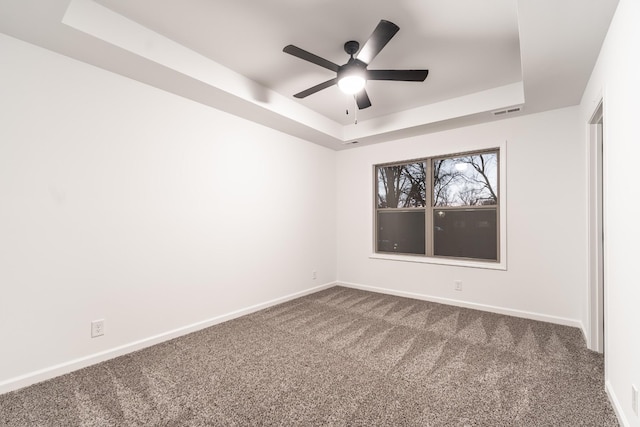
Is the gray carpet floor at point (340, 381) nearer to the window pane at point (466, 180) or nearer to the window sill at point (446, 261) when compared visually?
the window sill at point (446, 261)

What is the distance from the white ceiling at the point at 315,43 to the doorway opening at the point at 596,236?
56 cm

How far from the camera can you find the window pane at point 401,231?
4488mm

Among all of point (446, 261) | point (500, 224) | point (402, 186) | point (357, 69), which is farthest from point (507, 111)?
point (357, 69)

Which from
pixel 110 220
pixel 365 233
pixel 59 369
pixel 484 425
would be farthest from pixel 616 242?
pixel 59 369

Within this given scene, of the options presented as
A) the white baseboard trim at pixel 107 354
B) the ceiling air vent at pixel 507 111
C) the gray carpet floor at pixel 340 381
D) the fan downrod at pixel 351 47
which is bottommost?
the gray carpet floor at pixel 340 381

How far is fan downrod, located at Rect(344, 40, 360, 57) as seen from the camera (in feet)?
8.18

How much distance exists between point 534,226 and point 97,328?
14.9ft

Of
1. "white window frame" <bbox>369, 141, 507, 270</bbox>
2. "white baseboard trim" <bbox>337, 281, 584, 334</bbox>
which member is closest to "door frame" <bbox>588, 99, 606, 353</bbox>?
"white baseboard trim" <bbox>337, 281, 584, 334</bbox>

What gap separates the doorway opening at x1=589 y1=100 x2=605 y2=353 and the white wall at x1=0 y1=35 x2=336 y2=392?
11.1 feet

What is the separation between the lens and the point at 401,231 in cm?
468

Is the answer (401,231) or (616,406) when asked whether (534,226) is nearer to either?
(401,231)

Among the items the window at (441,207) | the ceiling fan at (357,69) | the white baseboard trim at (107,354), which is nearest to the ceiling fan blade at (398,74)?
the ceiling fan at (357,69)

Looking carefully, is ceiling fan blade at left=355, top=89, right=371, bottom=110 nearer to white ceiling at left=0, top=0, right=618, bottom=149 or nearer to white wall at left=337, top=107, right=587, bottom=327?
white ceiling at left=0, top=0, right=618, bottom=149

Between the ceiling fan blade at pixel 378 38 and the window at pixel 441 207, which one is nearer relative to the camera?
the ceiling fan blade at pixel 378 38
